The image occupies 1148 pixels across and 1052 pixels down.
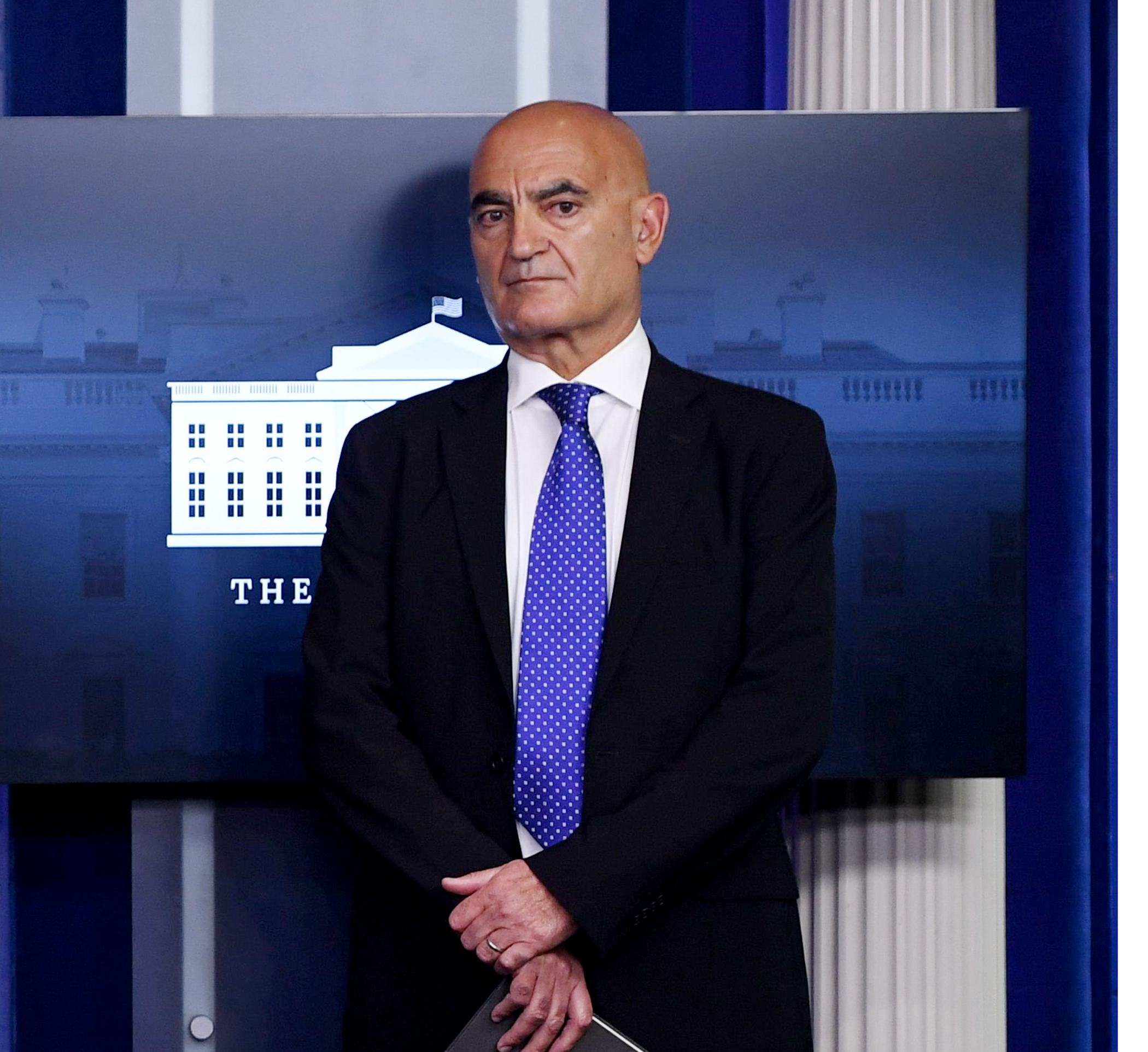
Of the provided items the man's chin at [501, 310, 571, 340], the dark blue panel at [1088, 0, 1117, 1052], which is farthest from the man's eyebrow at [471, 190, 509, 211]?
the dark blue panel at [1088, 0, 1117, 1052]

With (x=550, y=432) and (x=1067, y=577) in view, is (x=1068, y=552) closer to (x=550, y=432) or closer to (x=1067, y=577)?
(x=1067, y=577)

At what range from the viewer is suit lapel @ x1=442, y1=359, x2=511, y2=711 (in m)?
1.73

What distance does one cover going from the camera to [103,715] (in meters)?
2.40

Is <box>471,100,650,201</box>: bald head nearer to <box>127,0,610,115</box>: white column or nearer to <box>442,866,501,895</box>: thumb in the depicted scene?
<box>127,0,610,115</box>: white column

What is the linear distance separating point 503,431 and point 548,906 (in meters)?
0.62

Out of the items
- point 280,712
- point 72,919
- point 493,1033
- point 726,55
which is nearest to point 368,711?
point 493,1033

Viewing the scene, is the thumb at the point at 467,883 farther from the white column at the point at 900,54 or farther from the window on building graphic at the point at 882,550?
the white column at the point at 900,54

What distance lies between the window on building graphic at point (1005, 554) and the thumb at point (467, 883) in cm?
118

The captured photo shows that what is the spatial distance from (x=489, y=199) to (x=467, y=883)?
0.88m

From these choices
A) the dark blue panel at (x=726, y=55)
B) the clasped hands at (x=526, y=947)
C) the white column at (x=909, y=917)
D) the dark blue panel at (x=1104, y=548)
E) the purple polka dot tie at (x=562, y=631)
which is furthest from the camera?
the dark blue panel at (x=726, y=55)

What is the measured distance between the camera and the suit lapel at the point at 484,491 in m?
1.73

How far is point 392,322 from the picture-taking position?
2.41m

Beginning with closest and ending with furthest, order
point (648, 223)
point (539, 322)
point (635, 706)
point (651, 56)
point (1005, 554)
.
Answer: point (635, 706) → point (539, 322) → point (648, 223) → point (1005, 554) → point (651, 56)

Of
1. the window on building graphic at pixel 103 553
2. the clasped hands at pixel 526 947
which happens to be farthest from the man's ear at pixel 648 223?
the window on building graphic at pixel 103 553
